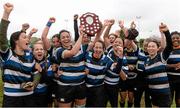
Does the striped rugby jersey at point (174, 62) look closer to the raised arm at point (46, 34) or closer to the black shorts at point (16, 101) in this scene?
the raised arm at point (46, 34)

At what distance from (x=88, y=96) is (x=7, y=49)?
2281mm

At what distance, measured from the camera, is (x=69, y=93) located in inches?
282

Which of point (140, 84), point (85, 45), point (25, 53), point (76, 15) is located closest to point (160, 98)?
point (140, 84)

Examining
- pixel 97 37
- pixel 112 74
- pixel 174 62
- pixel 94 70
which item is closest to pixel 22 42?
pixel 94 70

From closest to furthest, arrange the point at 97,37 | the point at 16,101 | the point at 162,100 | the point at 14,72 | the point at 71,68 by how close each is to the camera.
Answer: the point at 14,72 < the point at 16,101 < the point at 71,68 < the point at 162,100 < the point at 97,37

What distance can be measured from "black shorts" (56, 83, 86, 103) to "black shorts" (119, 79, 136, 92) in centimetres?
188

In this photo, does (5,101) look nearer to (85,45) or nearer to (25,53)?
(25,53)

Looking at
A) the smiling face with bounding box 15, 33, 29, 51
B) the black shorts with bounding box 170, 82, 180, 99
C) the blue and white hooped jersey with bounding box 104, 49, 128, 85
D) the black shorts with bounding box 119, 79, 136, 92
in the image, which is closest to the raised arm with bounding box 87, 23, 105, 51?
the blue and white hooped jersey with bounding box 104, 49, 128, 85

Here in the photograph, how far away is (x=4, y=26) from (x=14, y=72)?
82cm

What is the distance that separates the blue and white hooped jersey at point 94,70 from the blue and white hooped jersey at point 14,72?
1.51m

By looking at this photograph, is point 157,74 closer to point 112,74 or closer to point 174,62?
point 112,74

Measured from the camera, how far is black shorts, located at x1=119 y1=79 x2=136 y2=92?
8.84 m

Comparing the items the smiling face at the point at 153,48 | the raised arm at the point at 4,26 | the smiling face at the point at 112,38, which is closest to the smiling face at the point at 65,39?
the raised arm at the point at 4,26

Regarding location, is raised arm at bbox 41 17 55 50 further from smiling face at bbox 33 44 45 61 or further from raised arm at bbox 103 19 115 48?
raised arm at bbox 103 19 115 48
